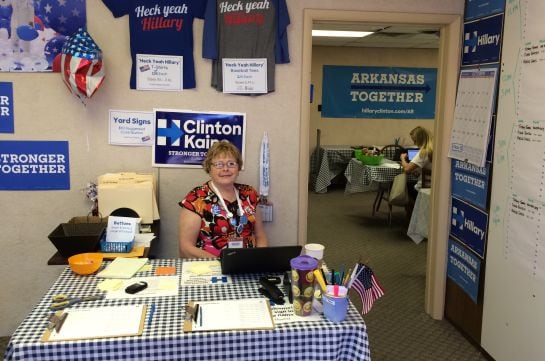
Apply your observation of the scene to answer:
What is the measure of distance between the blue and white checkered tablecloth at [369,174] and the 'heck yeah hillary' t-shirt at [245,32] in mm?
3249

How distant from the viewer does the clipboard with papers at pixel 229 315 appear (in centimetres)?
167

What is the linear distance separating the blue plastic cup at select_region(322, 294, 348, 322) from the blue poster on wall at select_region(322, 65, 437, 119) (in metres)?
6.94

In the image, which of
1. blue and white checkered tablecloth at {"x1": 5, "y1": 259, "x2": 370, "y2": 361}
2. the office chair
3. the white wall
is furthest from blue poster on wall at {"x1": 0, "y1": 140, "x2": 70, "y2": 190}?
the office chair

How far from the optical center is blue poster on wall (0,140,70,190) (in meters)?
3.05

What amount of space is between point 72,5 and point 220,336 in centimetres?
220

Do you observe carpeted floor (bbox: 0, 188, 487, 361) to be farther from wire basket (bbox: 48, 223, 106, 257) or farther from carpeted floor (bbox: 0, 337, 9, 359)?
wire basket (bbox: 48, 223, 106, 257)

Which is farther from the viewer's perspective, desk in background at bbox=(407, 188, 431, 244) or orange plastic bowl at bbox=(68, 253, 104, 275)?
desk in background at bbox=(407, 188, 431, 244)

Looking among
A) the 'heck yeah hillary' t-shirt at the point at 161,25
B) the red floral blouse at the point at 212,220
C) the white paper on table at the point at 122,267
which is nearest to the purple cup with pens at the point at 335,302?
the white paper on table at the point at 122,267

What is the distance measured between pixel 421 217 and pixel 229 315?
10.4ft

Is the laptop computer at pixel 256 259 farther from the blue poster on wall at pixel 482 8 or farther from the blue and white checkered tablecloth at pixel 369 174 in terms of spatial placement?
the blue and white checkered tablecloth at pixel 369 174

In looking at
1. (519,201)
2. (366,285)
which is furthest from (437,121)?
(366,285)

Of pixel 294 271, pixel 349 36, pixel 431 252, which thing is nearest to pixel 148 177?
pixel 294 271

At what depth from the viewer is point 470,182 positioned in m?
3.16

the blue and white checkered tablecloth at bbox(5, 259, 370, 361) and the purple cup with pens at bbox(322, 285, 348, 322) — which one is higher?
the purple cup with pens at bbox(322, 285, 348, 322)
